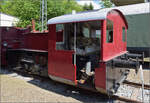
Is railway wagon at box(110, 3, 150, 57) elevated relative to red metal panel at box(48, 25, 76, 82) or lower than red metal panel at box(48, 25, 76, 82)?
elevated

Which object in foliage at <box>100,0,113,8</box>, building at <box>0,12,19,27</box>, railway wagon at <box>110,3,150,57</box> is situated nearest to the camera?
railway wagon at <box>110,3,150,57</box>

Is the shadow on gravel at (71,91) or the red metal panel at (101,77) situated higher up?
the red metal panel at (101,77)

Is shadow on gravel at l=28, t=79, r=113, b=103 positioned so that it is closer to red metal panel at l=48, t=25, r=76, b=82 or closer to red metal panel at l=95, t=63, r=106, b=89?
red metal panel at l=48, t=25, r=76, b=82

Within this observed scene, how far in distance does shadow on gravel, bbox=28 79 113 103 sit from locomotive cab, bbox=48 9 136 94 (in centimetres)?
48

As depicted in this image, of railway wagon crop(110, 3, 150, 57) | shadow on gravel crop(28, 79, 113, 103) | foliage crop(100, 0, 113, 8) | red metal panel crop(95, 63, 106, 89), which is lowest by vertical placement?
shadow on gravel crop(28, 79, 113, 103)

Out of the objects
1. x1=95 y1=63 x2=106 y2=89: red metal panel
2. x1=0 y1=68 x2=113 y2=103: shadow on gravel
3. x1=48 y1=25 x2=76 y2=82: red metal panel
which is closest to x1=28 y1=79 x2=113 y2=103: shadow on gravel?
x1=0 y1=68 x2=113 y2=103: shadow on gravel

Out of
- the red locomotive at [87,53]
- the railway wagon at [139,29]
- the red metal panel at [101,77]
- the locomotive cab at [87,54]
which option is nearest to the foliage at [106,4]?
the railway wagon at [139,29]

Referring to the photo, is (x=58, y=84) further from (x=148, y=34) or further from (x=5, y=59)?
(x=148, y=34)

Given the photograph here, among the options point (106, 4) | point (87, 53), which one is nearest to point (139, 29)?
point (87, 53)

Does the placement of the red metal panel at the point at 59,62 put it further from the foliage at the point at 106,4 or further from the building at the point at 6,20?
the foliage at the point at 106,4

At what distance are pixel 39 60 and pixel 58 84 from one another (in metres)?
1.42

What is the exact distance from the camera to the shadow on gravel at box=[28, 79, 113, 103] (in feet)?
13.3

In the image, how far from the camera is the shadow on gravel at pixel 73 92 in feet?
13.3

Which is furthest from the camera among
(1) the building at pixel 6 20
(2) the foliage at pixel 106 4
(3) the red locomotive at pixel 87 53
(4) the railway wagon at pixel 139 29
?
(2) the foliage at pixel 106 4
